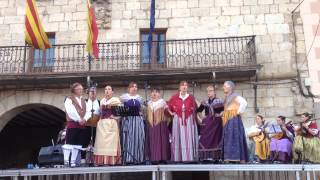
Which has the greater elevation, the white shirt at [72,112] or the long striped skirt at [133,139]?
the white shirt at [72,112]

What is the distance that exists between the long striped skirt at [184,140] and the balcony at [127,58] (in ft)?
11.1

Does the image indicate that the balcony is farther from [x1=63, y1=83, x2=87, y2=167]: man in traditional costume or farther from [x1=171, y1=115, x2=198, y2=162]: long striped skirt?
[x1=171, y1=115, x2=198, y2=162]: long striped skirt

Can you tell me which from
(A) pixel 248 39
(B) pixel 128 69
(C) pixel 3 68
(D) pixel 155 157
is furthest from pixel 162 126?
(C) pixel 3 68

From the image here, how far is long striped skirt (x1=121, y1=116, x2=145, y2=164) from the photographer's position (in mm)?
7527

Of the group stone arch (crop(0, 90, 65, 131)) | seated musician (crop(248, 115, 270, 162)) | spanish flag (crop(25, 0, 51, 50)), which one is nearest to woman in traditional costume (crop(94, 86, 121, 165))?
seated musician (crop(248, 115, 270, 162))

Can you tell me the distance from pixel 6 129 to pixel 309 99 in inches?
354

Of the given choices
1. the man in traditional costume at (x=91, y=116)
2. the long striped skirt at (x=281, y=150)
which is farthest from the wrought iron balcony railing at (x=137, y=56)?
the man in traditional costume at (x=91, y=116)

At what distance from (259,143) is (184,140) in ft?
6.09

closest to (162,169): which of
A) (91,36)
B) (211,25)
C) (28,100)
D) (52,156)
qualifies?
(52,156)

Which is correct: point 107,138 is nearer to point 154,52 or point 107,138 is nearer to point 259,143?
point 259,143

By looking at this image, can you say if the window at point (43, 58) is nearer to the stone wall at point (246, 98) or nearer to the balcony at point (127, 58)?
the balcony at point (127, 58)

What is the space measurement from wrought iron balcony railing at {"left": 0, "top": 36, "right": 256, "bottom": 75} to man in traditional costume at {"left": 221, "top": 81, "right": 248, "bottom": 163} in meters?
3.73

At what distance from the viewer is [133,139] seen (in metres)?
7.59

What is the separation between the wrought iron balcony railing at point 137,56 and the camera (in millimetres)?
11266
